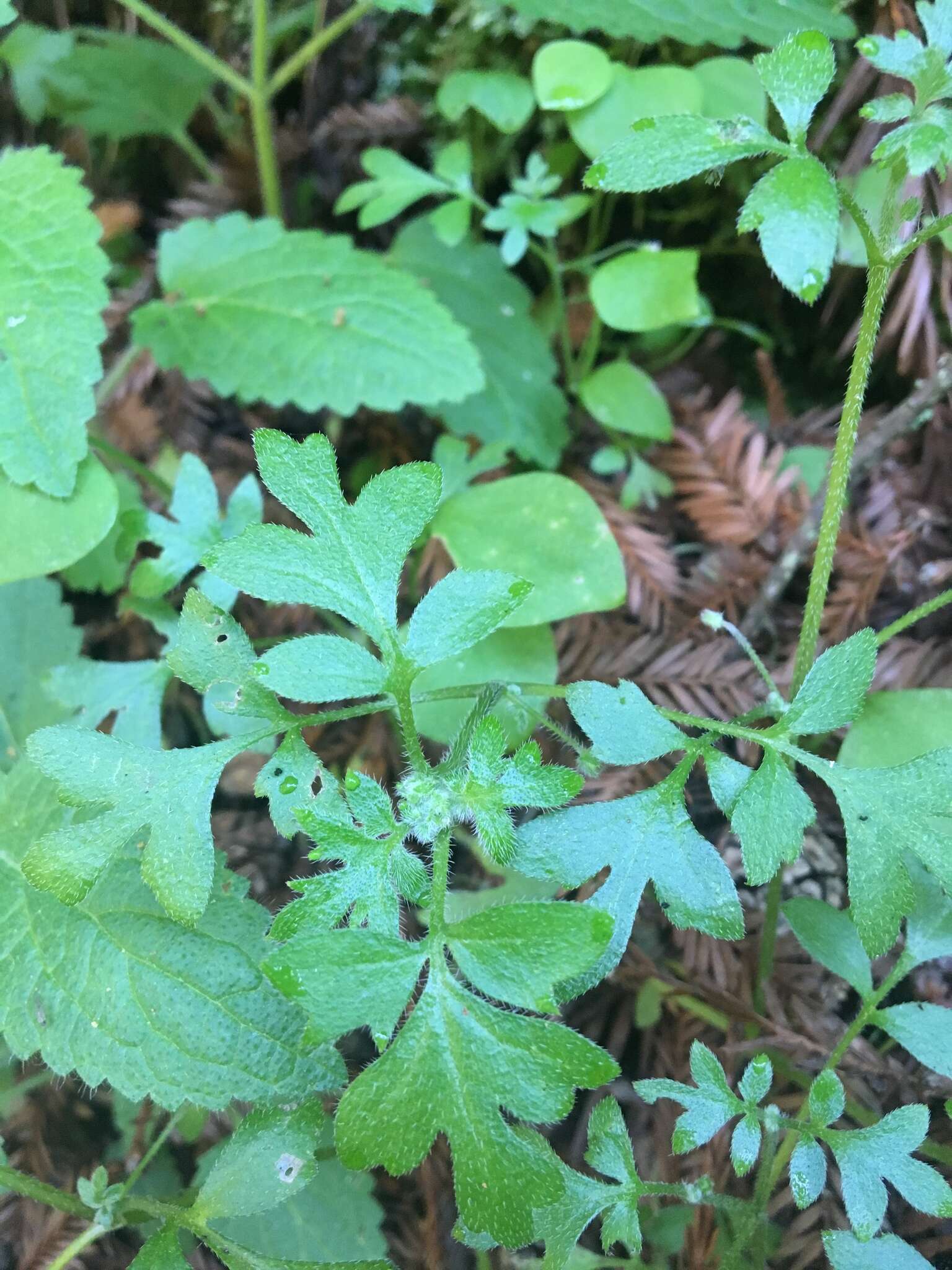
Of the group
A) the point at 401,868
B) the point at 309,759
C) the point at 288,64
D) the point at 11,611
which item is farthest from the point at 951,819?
the point at 288,64

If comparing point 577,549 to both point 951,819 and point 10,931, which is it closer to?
point 951,819

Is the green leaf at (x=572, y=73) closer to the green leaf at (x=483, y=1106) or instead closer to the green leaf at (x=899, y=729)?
the green leaf at (x=899, y=729)

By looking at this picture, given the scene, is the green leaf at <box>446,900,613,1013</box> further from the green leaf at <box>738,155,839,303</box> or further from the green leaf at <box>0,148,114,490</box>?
the green leaf at <box>0,148,114,490</box>

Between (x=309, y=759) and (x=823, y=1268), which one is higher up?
(x=309, y=759)

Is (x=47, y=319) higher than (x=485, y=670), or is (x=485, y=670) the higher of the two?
(x=47, y=319)

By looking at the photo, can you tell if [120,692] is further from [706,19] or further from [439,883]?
[706,19]

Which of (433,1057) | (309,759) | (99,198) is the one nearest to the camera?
(433,1057)

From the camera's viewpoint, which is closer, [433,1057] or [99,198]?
[433,1057]

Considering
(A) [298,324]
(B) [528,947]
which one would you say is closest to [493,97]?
(A) [298,324]
